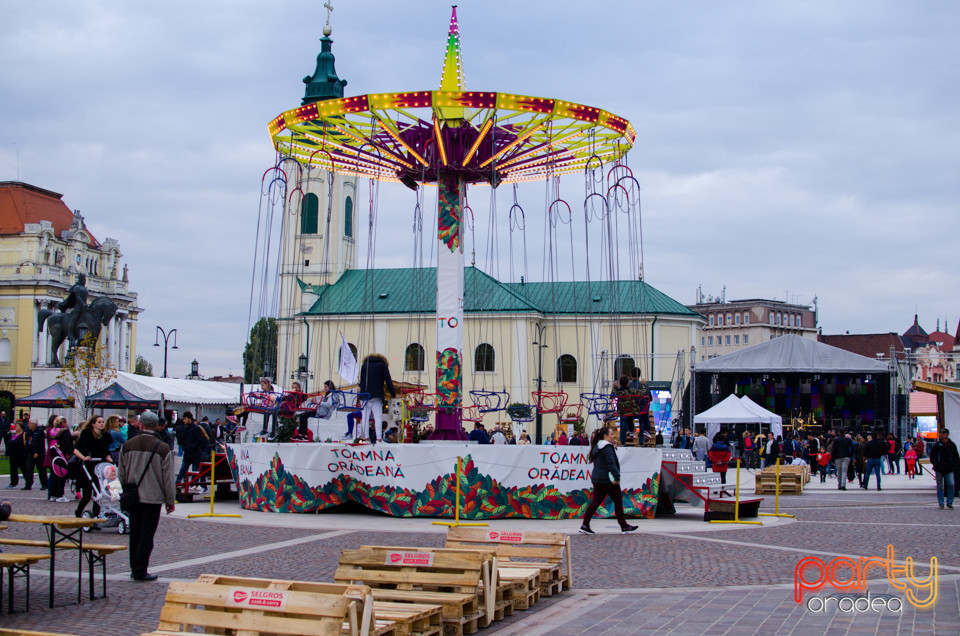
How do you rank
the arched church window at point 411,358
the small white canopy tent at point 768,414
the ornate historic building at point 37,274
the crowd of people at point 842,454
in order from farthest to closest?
the ornate historic building at point 37,274 → the arched church window at point 411,358 → the small white canopy tent at point 768,414 → the crowd of people at point 842,454

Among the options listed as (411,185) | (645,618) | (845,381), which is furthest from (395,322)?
(645,618)

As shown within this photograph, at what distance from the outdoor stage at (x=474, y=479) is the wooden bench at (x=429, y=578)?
8.56 metres

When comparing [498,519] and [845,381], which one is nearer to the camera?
[498,519]

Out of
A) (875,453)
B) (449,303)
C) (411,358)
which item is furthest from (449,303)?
(411,358)

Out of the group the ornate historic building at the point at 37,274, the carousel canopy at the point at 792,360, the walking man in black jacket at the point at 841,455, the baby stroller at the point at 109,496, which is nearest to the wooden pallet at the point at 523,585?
the baby stroller at the point at 109,496

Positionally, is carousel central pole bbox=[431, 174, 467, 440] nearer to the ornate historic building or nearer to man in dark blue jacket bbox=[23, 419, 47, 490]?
man in dark blue jacket bbox=[23, 419, 47, 490]

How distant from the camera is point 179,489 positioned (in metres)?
21.0

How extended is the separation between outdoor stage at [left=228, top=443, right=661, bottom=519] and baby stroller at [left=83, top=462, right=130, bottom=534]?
381 cm

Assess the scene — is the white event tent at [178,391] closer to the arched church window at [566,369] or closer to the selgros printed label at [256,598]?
the arched church window at [566,369]

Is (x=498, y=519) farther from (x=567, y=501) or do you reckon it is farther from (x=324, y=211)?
(x=324, y=211)

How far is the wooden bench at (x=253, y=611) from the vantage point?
6207 mm

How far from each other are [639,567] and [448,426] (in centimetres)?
1130

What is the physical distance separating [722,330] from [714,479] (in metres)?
129

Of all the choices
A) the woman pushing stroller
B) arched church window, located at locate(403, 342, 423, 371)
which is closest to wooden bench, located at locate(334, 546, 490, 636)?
the woman pushing stroller
